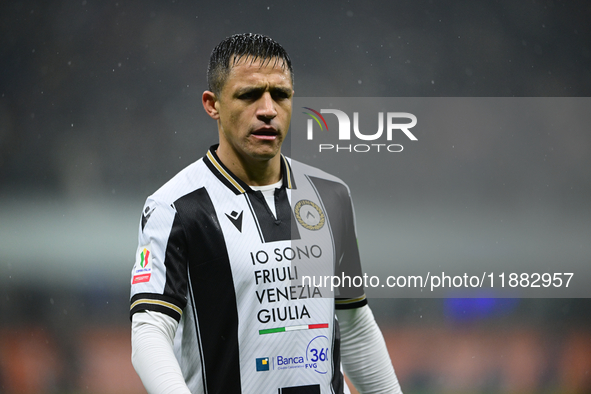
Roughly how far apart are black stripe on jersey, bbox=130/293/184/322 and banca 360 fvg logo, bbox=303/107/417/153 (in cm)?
196

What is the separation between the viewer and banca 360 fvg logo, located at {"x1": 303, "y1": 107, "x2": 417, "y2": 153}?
10.5ft

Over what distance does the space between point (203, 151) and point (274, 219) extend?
7.22 ft

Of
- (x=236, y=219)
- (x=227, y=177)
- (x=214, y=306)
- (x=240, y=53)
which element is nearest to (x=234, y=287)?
(x=214, y=306)

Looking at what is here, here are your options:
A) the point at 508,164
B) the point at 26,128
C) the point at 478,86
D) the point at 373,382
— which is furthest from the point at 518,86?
the point at 26,128

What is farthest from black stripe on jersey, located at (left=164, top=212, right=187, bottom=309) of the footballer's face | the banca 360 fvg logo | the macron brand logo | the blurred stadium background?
the blurred stadium background

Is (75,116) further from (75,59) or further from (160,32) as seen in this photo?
(160,32)

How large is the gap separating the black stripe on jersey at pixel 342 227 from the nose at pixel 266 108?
0.90 ft

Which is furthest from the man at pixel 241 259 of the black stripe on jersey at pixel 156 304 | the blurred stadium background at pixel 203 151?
the blurred stadium background at pixel 203 151

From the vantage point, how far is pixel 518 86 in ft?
11.6

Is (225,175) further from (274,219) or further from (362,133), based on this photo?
(362,133)

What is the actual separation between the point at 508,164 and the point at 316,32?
1395 millimetres

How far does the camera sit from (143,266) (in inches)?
50.2

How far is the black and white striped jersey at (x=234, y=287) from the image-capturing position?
4.20ft

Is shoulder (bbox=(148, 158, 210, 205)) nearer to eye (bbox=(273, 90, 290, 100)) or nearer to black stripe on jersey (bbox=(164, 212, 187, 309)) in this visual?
black stripe on jersey (bbox=(164, 212, 187, 309))
